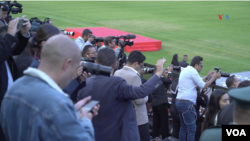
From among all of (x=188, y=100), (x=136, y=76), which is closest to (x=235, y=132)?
(x=136, y=76)

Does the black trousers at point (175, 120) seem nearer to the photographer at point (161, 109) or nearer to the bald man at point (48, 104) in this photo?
the photographer at point (161, 109)

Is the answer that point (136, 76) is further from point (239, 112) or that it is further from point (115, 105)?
point (239, 112)

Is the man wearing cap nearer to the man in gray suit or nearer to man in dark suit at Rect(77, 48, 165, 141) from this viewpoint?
man in dark suit at Rect(77, 48, 165, 141)

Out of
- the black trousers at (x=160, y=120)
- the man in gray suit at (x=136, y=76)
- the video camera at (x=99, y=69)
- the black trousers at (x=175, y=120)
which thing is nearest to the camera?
the video camera at (x=99, y=69)

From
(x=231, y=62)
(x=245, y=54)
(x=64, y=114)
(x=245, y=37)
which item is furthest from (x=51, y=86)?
(x=245, y=37)

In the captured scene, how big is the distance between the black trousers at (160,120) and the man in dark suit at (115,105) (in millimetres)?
3080

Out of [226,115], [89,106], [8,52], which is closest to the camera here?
[89,106]

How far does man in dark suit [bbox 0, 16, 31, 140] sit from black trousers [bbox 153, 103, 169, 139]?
3.71 metres

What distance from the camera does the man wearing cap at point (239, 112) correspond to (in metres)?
1.86

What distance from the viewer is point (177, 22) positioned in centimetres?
2578

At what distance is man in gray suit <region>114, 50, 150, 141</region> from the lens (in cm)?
409

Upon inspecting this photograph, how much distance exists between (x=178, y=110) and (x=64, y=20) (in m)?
20.8

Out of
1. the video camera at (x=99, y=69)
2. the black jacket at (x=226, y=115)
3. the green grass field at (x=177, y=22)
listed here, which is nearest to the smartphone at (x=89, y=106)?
the video camera at (x=99, y=69)

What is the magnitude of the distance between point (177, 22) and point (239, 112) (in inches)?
966
